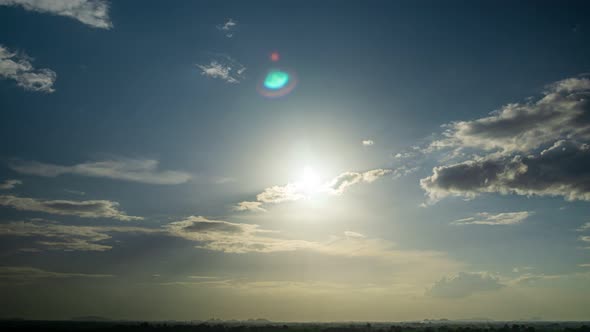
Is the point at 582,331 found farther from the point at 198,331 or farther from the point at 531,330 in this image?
the point at 198,331

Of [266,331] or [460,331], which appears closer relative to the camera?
[460,331]

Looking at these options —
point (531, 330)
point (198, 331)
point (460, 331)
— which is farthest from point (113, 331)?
point (531, 330)

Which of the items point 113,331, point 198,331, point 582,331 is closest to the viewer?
point 582,331

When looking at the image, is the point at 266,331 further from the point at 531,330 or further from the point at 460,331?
the point at 531,330

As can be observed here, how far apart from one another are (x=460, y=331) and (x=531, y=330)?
30.2 metres

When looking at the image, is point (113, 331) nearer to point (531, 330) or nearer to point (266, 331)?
point (266, 331)

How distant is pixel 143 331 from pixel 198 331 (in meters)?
17.4

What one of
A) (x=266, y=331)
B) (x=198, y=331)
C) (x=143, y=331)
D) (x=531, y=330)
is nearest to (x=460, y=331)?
(x=531, y=330)

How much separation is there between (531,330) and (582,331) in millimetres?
18113

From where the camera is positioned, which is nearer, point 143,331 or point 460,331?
point 460,331

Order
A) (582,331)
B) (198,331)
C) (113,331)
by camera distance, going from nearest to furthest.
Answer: (582,331) < (113,331) < (198,331)

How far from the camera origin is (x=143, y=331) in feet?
433

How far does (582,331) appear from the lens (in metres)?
118

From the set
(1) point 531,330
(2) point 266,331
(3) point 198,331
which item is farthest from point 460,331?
(3) point 198,331
